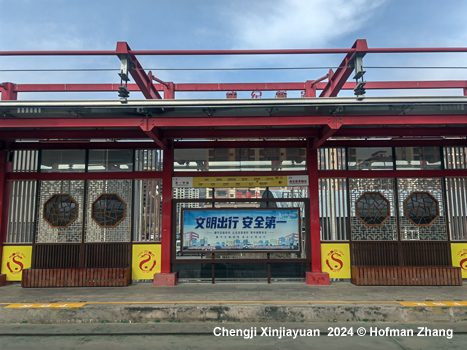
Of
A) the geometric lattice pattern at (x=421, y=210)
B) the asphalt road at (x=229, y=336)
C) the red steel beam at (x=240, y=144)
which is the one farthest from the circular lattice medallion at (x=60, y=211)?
the geometric lattice pattern at (x=421, y=210)

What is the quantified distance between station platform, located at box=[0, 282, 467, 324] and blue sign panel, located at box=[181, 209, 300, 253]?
6.29ft

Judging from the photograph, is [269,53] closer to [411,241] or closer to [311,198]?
[311,198]

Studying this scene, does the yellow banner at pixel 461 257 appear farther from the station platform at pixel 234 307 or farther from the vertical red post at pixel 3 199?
the vertical red post at pixel 3 199

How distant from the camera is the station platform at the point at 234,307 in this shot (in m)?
7.64

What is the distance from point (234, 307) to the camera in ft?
25.4

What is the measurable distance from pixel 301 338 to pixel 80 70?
24.9 feet

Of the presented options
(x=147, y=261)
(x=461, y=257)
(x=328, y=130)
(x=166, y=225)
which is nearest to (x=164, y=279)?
(x=147, y=261)

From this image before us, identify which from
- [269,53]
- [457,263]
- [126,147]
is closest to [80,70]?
[126,147]

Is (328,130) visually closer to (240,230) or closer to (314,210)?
(314,210)

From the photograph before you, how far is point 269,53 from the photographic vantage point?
8242mm

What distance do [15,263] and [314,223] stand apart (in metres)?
9.01

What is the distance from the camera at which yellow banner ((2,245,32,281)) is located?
35.0ft

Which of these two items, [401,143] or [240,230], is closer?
[240,230]

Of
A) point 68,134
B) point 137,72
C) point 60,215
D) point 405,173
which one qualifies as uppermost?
point 137,72
